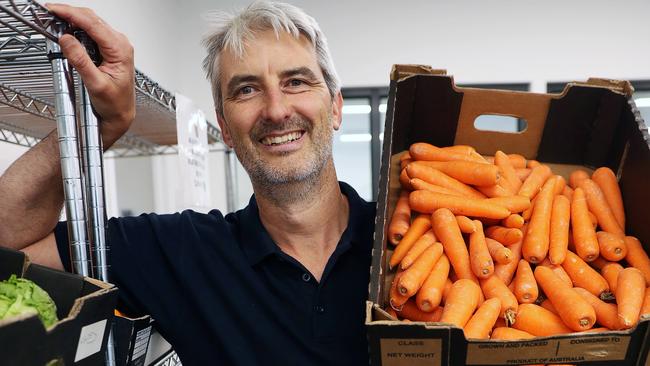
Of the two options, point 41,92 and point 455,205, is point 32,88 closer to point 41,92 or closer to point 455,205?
point 41,92

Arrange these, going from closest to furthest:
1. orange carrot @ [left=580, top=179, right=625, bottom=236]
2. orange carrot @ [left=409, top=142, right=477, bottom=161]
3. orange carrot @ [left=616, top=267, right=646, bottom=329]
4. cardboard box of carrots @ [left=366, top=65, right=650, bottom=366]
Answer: cardboard box of carrots @ [left=366, top=65, right=650, bottom=366] → orange carrot @ [left=616, top=267, right=646, bottom=329] → orange carrot @ [left=580, top=179, right=625, bottom=236] → orange carrot @ [left=409, top=142, right=477, bottom=161]

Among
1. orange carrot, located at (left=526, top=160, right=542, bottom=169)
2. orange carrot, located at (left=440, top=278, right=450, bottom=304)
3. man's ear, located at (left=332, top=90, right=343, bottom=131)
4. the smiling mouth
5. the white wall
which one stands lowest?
orange carrot, located at (left=440, top=278, right=450, bottom=304)

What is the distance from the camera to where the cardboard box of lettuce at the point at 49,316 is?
16.8 inches

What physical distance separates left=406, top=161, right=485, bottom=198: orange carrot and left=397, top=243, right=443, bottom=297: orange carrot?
0.48 ft

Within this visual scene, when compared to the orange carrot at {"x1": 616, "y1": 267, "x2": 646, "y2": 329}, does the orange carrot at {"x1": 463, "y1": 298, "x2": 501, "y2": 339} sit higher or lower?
lower

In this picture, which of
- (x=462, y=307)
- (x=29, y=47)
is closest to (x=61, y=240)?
(x=29, y=47)

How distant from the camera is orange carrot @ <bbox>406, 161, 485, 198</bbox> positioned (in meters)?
0.94

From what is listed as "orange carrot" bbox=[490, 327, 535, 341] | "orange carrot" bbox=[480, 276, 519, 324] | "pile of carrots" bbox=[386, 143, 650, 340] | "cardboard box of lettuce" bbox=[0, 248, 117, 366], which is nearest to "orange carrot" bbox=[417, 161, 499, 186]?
"pile of carrots" bbox=[386, 143, 650, 340]

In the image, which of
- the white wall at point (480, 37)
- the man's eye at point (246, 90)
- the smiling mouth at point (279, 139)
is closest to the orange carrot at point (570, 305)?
the smiling mouth at point (279, 139)

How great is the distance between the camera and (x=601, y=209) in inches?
35.4

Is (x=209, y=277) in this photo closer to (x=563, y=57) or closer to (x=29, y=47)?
(x=29, y=47)

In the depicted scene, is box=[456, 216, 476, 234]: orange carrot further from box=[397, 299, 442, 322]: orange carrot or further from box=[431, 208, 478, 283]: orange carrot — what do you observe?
box=[397, 299, 442, 322]: orange carrot

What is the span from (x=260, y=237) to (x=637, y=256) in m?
0.70

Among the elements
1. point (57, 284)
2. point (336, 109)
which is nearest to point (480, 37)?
point (336, 109)
